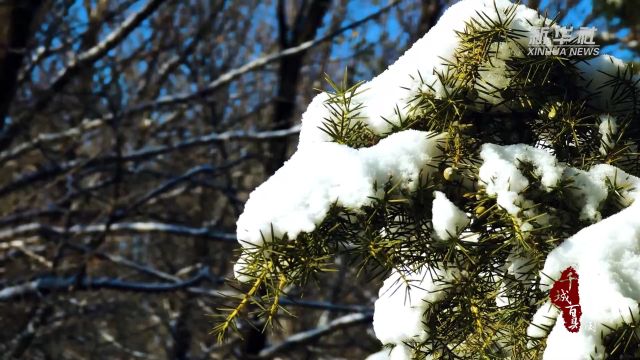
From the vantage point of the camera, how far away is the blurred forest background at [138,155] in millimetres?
5535

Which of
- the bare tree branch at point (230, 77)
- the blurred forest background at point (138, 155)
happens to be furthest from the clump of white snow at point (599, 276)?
the bare tree branch at point (230, 77)

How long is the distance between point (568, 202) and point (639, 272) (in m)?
0.22

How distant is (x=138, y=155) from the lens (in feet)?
18.7

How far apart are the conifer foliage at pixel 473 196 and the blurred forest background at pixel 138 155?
2062 mm

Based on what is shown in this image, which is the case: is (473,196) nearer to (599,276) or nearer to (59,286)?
(599,276)

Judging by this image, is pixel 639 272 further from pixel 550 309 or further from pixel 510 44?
pixel 510 44

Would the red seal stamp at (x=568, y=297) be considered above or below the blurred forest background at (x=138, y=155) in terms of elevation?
below

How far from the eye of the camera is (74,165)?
5.61 meters

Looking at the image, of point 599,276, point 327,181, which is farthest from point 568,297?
point 327,181

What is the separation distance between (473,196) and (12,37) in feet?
17.0

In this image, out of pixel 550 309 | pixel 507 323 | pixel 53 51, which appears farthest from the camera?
pixel 53 51

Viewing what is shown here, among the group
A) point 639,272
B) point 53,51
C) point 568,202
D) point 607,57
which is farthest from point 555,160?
point 53,51

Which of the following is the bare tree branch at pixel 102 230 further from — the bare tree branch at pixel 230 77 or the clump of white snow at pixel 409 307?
the clump of white snow at pixel 409 307

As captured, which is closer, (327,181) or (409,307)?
(327,181)
